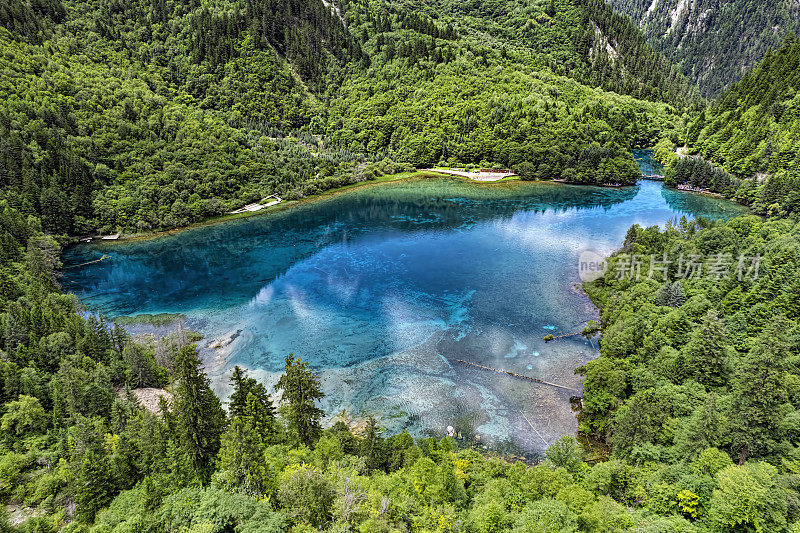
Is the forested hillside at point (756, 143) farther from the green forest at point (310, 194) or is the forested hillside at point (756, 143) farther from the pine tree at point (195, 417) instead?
the pine tree at point (195, 417)

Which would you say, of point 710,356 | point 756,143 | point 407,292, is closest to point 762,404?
point 710,356

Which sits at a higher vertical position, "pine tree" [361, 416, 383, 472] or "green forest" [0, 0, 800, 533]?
"green forest" [0, 0, 800, 533]

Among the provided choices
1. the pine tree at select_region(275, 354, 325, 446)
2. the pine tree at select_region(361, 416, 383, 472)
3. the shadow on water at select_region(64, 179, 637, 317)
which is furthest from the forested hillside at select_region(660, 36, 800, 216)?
the pine tree at select_region(275, 354, 325, 446)

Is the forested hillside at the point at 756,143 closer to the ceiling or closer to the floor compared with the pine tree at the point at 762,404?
closer to the ceiling

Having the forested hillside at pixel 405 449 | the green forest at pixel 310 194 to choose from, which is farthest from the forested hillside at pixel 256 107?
the forested hillside at pixel 405 449

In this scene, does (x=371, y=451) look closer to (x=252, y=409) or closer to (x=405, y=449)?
(x=405, y=449)

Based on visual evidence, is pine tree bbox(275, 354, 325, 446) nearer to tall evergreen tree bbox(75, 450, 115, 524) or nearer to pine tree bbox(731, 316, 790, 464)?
tall evergreen tree bbox(75, 450, 115, 524)
